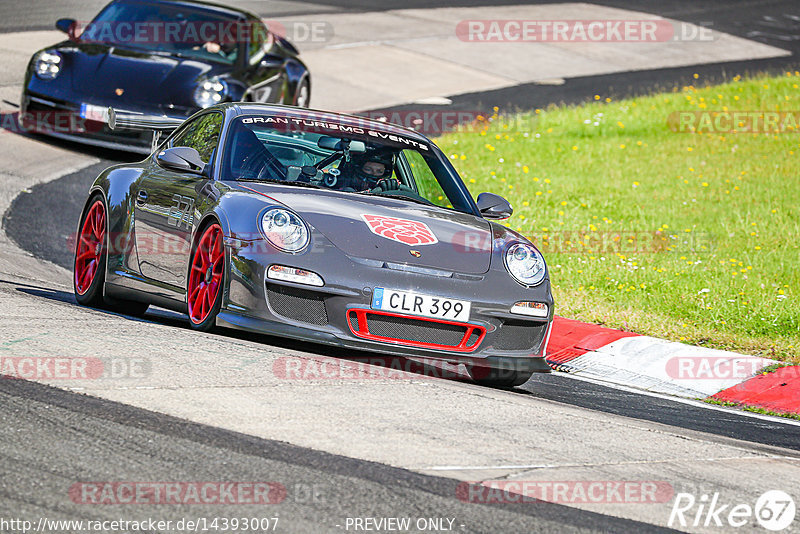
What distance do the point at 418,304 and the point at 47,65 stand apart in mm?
8145

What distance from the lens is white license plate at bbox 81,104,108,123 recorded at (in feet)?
40.7

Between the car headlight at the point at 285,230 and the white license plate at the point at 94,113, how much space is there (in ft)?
21.9

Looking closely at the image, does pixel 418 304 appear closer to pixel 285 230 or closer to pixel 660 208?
pixel 285 230

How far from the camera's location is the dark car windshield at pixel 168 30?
13.6 metres

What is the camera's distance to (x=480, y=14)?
2653 centimetres

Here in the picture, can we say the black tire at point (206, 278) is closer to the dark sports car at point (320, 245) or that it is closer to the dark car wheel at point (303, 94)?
the dark sports car at point (320, 245)

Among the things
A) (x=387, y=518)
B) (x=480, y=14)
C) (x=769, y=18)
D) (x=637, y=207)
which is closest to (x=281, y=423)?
(x=387, y=518)

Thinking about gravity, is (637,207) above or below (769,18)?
below

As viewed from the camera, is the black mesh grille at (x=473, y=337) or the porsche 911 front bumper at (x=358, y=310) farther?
the black mesh grille at (x=473, y=337)

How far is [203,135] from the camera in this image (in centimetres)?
752

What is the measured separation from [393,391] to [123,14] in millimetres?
9701

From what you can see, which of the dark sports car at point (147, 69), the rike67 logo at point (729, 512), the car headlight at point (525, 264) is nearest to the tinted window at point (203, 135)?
the car headlight at point (525, 264)

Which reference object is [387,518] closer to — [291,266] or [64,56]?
[291,266]

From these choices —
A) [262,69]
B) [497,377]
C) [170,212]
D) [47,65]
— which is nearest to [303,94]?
[262,69]
